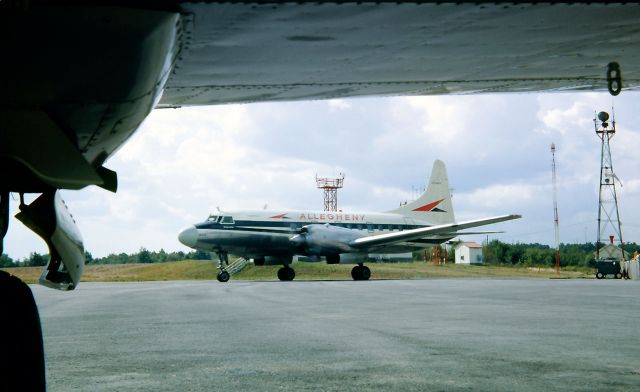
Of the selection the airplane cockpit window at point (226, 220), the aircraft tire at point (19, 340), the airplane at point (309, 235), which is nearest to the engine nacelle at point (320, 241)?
the airplane at point (309, 235)

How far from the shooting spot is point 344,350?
726 cm

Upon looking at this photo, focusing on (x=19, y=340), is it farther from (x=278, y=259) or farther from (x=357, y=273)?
(x=357, y=273)

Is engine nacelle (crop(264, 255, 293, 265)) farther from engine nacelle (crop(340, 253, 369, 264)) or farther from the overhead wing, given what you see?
the overhead wing

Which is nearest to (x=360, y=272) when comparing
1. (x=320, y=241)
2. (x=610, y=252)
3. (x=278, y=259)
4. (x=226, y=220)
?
(x=320, y=241)

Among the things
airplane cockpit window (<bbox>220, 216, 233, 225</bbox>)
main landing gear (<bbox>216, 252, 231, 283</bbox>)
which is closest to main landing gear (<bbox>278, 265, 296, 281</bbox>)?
main landing gear (<bbox>216, 252, 231, 283</bbox>)

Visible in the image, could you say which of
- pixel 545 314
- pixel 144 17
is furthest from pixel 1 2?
pixel 545 314

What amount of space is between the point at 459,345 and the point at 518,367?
65.4 inches

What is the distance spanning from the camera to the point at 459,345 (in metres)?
7.67

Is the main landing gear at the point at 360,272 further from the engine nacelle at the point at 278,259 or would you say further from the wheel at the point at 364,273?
the engine nacelle at the point at 278,259

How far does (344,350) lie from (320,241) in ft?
84.8

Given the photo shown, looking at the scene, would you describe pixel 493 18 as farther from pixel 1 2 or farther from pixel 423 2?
pixel 1 2

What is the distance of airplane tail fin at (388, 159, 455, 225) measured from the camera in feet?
129

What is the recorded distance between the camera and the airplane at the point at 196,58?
2760mm

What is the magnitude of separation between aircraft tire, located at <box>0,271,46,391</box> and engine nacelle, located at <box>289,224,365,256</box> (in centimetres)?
2941
